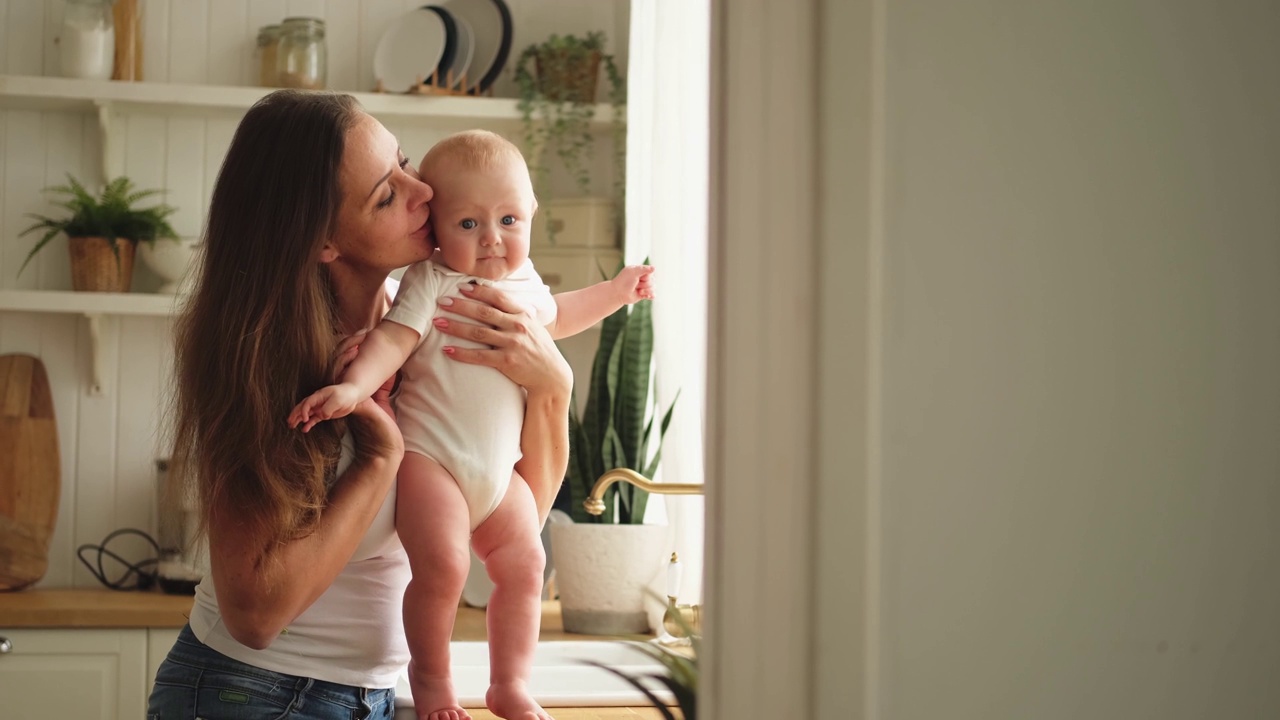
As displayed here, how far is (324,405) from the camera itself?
1005 mm

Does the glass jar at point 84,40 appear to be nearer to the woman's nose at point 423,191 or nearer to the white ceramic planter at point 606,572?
the white ceramic planter at point 606,572

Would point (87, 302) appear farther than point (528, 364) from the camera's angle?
Yes

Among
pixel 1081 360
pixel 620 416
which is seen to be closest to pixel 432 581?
pixel 1081 360

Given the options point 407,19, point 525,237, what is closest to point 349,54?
point 407,19

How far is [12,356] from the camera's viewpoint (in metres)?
2.97

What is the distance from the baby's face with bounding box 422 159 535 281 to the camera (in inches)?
46.7

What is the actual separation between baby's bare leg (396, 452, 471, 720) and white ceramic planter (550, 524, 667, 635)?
74 centimetres

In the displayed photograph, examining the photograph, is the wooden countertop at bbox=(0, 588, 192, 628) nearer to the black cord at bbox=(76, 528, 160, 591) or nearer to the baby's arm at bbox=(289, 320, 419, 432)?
the black cord at bbox=(76, 528, 160, 591)


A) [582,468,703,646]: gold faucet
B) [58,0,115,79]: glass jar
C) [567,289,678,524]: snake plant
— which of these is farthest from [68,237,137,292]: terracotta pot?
[582,468,703,646]: gold faucet

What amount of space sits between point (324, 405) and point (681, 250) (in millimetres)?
1194

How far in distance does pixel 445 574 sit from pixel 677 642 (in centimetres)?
70

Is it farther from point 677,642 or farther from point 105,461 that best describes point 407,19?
point 677,642

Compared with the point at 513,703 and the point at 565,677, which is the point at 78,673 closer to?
the point at 565,677

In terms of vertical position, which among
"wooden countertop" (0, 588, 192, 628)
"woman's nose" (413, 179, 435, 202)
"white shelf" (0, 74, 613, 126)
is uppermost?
"white shelf" (0, 74, 613, 126)
